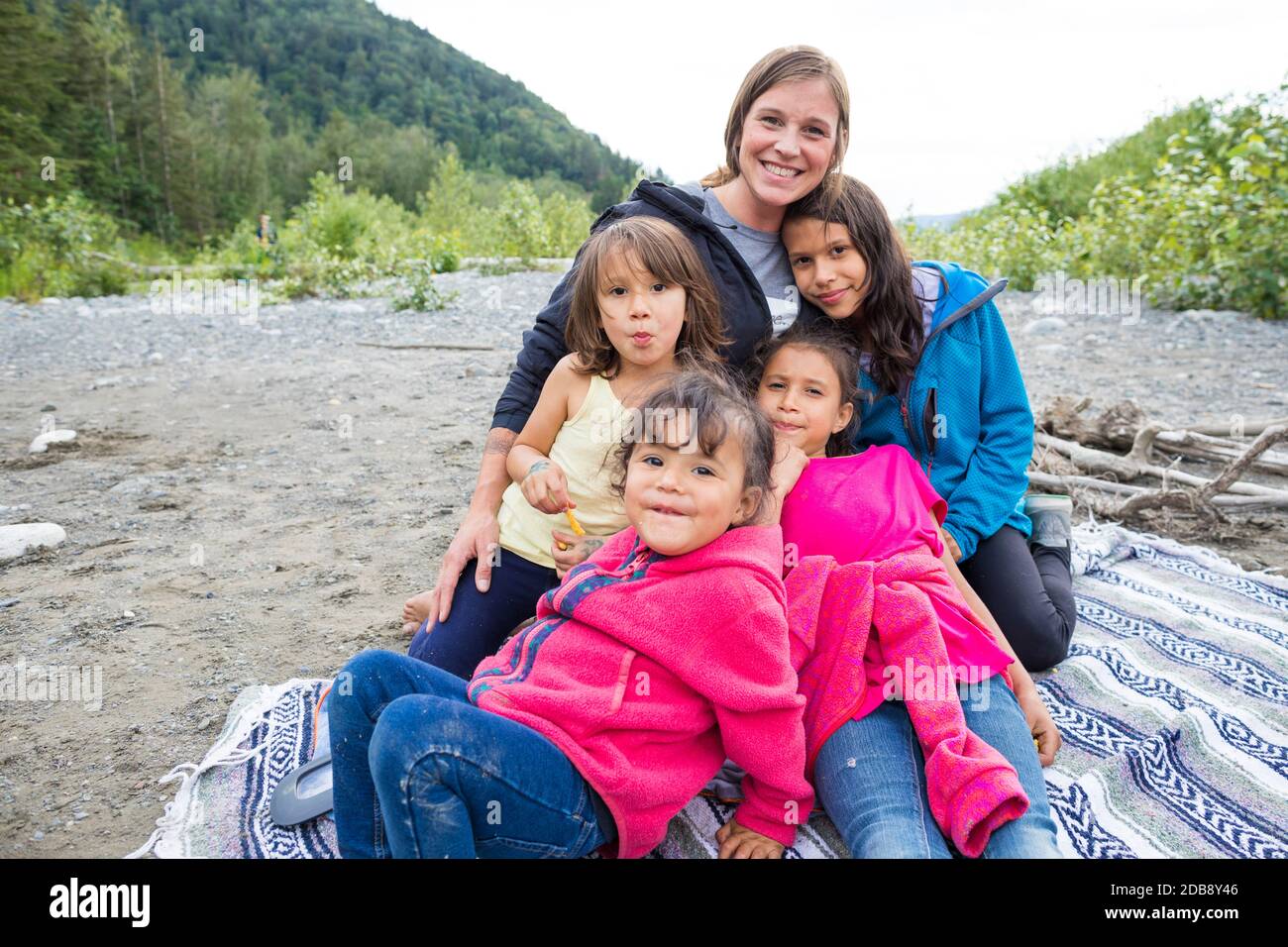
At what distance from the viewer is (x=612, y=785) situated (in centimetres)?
176

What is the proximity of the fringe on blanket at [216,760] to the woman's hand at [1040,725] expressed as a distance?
2.16m

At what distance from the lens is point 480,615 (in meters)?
2.49

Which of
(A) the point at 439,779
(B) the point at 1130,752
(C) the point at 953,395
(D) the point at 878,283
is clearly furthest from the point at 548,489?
(B) the point at 1130,752

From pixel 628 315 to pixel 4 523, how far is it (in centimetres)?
332

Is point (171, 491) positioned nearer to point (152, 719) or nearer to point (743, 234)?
point (152, 719)

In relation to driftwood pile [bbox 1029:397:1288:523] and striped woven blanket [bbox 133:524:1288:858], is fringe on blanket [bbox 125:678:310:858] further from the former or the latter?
driftwood pile [bbox 1029:397:1288:523]

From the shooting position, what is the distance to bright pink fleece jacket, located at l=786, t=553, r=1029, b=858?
6.41 feet

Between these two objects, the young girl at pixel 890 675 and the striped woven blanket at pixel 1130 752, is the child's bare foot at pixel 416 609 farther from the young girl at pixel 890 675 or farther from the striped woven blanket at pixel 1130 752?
the young girl at pixel 890 675

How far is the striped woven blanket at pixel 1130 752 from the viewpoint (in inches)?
82.7

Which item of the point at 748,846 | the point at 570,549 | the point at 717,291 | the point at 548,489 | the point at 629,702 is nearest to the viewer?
the point at 629,702

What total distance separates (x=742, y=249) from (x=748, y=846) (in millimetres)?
1821

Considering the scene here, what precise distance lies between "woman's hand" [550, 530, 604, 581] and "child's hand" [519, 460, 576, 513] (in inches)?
4.3

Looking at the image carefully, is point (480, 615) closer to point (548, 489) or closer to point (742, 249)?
point (548, 489)

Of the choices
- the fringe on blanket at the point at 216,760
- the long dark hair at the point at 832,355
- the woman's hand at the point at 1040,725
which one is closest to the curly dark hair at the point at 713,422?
the long dark hair at the point at 832,355
